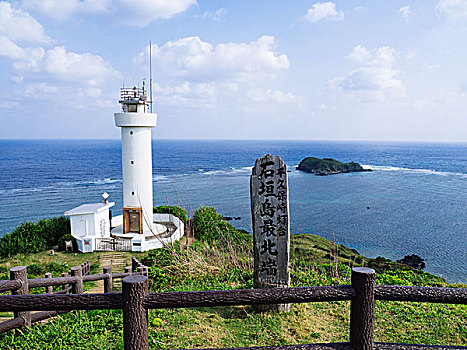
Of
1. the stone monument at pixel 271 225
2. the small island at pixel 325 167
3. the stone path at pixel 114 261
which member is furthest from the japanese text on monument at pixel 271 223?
the small island at pixel 325 167

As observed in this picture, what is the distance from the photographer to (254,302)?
2.08 metres

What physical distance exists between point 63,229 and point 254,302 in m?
13.9

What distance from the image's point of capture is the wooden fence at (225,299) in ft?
6.63

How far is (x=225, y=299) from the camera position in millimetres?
2086

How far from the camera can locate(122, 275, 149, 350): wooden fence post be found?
6.54ft

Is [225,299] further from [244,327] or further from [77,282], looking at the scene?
[77,282]

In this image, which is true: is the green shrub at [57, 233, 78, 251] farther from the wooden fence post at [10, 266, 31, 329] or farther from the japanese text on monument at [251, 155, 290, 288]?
the japanese text on monument at [251, 155, 290, 288]

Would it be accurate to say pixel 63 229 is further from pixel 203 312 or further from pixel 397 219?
pixel 397 219

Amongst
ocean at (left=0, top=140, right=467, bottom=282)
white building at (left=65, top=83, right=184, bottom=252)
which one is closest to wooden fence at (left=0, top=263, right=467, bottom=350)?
ocean at (left=0, top=140, right=467, bottom=282)

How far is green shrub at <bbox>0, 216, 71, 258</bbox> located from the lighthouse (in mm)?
2787

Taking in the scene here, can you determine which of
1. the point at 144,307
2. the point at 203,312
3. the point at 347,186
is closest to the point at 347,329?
the point at 203,312

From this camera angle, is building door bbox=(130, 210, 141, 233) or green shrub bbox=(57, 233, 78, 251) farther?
building door bbox=(130, 210, 141, 233)

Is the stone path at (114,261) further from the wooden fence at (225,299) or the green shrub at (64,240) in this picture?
the wooden fence at (225,299)

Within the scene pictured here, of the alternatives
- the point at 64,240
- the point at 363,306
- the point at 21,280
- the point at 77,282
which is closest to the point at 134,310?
the point at 363,306
